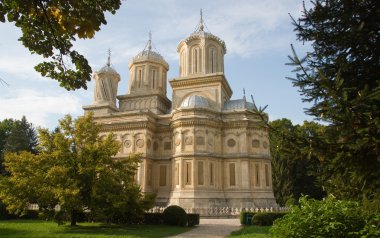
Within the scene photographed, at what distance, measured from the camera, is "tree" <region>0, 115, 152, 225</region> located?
48.7 feet

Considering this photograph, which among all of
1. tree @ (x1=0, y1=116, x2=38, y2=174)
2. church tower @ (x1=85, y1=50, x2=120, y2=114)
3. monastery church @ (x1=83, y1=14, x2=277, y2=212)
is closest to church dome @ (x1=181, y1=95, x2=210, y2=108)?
monastery church @ (x1=83, y1=14, x2=277, y2=212)

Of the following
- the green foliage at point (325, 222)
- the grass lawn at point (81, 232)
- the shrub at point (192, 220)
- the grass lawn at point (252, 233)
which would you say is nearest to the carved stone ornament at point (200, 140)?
the shrub at point (192, 220)

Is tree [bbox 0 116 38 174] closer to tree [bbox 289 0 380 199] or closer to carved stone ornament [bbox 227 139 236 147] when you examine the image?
carved stone ornament [bbox 227 139 236 147]

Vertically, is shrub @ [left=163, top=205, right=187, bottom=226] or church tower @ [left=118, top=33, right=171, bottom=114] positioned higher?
church tower @ [left=118, top=33, right=171, bottom=114]

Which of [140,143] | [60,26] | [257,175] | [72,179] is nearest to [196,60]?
[140,143]

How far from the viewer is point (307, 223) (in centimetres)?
674

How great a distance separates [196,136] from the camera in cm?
2581

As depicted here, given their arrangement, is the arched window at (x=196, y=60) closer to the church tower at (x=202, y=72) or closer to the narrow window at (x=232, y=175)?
the church tower at (x=202, y=72)

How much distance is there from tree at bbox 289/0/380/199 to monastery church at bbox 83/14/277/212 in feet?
55.7

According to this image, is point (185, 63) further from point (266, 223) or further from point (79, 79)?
point (79, 79)

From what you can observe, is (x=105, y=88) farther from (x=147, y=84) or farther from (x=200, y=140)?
(x=200, y=140)

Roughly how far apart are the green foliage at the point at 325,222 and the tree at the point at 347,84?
0.40 meters

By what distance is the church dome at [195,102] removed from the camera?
26.8m

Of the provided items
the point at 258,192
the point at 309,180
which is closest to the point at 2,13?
the point at 258,192
